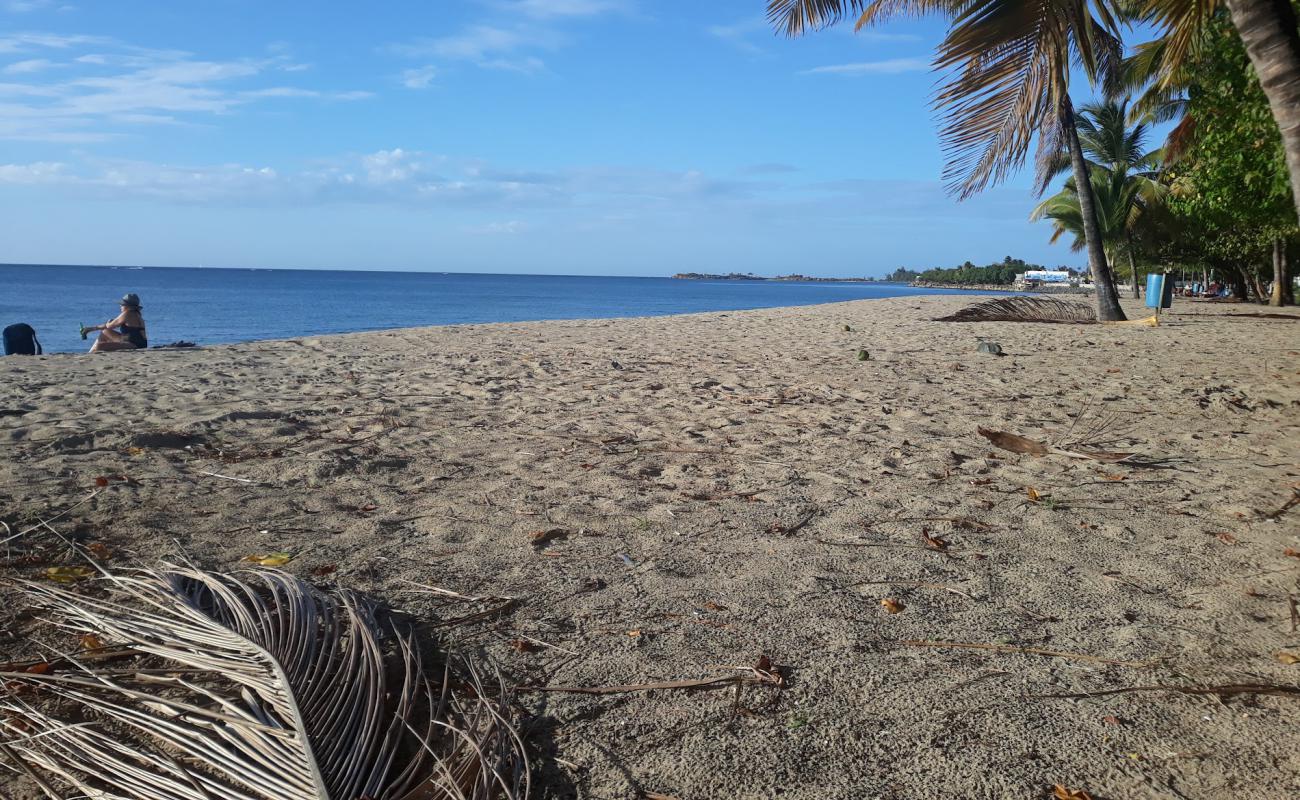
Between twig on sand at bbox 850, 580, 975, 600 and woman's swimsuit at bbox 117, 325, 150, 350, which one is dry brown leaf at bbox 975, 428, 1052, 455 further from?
woman's swimsuit at bbox 117, 325, 150, 350

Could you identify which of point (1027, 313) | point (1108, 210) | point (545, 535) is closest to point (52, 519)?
point (545, 535)

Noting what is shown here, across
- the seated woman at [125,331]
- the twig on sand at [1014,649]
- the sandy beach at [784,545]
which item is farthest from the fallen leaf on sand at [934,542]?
the seated woman at [125,331]

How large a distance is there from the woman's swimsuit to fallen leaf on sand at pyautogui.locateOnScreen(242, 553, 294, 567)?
385 inches

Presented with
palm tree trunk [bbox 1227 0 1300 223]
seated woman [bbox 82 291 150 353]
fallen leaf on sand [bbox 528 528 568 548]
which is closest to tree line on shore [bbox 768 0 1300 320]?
palm tree trunk [bbox 1227 0 1300 223]

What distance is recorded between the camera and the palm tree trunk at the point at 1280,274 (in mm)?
21344

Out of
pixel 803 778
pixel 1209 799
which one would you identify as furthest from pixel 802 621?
pixel 1209 799

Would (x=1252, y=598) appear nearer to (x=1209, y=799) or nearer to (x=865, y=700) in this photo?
(x=1209, y=799)

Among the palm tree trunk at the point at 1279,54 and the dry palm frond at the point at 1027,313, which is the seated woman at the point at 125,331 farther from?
the dry palm frond at the point at 1027,313

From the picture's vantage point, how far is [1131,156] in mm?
31297

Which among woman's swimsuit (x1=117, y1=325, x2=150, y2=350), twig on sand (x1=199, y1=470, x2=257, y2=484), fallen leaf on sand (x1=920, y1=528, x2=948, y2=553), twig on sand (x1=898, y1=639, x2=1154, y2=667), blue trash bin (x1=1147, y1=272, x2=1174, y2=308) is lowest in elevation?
twig on sand (x1=898, y1=639, x2=1154, y2=667)

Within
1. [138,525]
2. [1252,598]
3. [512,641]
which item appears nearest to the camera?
[512,641]

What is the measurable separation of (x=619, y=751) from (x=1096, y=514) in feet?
8.45

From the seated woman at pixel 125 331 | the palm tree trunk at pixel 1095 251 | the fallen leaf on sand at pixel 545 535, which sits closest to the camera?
the fallen leaf on sand at pixel 545 535

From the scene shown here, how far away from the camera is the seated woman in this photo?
10766 millimetres
